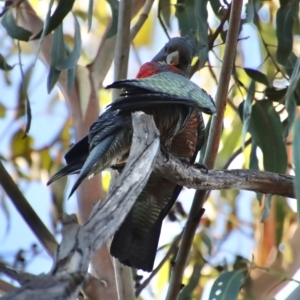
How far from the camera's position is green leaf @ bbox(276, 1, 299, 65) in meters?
2.54

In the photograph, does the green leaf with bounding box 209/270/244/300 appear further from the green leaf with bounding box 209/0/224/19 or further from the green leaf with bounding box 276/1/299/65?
the green leaf with bounding box 209/0/224/19

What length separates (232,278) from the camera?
2.25 metres

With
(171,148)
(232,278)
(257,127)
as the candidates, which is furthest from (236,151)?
(232,278)

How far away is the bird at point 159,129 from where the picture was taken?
70.9 inches

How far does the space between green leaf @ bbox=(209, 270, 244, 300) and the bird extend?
26 cm

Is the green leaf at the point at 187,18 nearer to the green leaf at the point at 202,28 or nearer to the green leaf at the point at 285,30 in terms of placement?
the green leaf at the point at 202,28

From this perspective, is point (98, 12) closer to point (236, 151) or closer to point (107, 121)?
point (236, 151)

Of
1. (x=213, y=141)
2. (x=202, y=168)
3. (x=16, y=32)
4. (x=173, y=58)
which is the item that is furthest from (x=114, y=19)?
(x=202, y=168)

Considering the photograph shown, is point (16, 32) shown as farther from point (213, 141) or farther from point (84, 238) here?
point (84, 238)

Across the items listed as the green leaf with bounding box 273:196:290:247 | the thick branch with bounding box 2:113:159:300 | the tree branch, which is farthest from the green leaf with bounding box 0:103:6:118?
the thick branch with bounding box 2:113:159:300

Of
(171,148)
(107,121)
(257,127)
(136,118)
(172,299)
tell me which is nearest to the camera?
(136,118)

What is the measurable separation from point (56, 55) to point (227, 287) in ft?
3.60

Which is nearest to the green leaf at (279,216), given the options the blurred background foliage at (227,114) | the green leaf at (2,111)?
the blurred background foliage at (227,114)

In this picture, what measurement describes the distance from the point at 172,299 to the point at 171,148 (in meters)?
0.56
